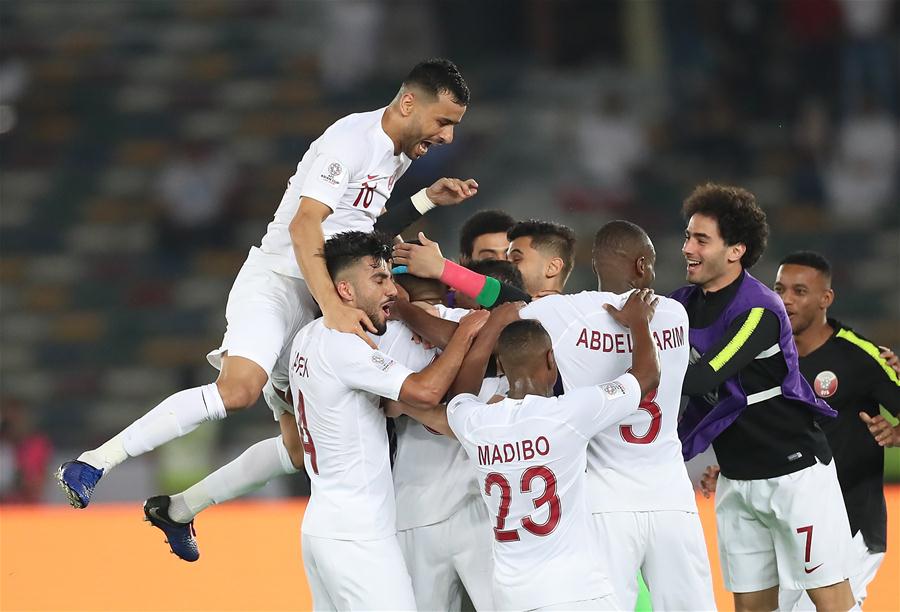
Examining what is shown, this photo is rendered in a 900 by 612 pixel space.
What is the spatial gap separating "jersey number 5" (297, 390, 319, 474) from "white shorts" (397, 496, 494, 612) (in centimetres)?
40

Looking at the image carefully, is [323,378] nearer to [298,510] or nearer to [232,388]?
[232,388]

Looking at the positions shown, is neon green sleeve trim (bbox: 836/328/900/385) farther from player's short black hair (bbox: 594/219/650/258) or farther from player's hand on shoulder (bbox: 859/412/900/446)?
player's short black hair (bbox: 594/219/650/258)

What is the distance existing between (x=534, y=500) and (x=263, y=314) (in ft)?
4.50

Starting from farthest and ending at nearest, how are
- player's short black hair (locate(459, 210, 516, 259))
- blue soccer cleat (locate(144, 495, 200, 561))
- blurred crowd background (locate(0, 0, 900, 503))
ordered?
blurred crowd background (locate(0, 0, 900, 503)) < player's short black hair (locate(459, 210, 516, 259)) < blue soccer cleat (locate(144, 495, 200, 561))

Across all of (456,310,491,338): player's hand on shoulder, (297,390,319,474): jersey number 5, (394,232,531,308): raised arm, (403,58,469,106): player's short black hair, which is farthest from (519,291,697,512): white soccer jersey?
(403,58,469,106): player's short black hair

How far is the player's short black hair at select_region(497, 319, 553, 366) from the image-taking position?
3832mm

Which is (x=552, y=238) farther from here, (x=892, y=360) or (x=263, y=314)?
(x=892, y=360)

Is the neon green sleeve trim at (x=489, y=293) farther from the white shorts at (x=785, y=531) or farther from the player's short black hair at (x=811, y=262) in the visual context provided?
the player's short black hair at (x=811, y=262)

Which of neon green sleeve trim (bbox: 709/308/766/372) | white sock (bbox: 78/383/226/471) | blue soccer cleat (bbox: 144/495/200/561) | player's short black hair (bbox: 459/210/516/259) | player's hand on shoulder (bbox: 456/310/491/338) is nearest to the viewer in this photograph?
player's hand on shoulder (bbox: 456/310/491/338)

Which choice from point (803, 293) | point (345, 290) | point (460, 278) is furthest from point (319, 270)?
point (803, 293)

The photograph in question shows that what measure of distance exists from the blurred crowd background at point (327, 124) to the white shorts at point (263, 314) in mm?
6252

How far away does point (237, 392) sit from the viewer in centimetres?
450

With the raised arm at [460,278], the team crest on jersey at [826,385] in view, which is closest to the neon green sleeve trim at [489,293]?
the raised arm at [460,278]

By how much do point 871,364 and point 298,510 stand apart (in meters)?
4.87
